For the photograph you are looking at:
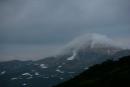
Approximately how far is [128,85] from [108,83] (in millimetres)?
15508

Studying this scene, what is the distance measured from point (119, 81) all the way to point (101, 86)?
10.5m

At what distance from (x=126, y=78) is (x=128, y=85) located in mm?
15837

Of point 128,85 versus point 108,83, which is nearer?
point 128,85

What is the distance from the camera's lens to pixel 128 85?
18275 centimetres

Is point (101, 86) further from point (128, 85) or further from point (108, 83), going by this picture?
point (128, 85)

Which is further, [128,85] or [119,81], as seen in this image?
[119,81]

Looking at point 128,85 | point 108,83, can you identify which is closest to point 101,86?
point 108,83

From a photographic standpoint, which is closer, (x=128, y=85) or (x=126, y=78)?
(x=128, y=85)

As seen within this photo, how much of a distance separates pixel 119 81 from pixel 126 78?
16.1 feet

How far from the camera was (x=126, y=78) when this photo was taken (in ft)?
651

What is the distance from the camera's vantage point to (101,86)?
19988 centimetres

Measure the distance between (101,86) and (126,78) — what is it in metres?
14.2

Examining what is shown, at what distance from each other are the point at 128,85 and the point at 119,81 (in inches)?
536
